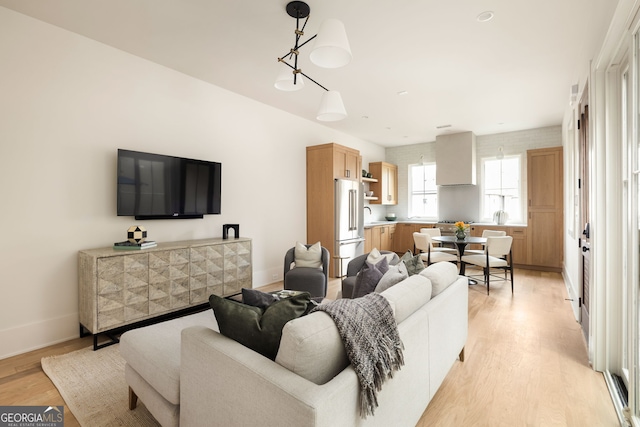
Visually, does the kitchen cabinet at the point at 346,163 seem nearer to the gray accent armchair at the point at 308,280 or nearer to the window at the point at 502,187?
the gray accent armchair at the point at 308,280

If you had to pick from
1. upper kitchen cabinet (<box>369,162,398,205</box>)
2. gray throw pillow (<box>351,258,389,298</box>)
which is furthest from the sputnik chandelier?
upper kitchen cabinet (<box>369,162,398,205</box>)

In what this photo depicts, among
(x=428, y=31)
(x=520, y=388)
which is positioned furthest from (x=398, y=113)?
(x=520, y=388)

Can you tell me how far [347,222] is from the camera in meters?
5.56

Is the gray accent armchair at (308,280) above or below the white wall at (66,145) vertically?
below

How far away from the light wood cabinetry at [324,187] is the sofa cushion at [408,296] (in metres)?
3.44

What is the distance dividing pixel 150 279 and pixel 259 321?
2.20 metres

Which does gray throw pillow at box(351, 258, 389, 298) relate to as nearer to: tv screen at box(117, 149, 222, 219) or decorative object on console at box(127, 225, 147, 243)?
decorative object on console at box(127, 225, 147, 243)

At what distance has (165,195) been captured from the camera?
3566 millimetres

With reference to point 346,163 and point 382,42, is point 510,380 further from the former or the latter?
point 346,163

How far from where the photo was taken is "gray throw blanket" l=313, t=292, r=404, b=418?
1187mm

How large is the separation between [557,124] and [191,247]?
23.2 feet

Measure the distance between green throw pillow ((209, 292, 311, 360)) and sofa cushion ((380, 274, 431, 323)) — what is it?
19.5 inches

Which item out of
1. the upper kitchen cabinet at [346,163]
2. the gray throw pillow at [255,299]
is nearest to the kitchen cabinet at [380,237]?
the upper kitchen cabinet at [346,163]

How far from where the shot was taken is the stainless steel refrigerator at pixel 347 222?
5387 mm
